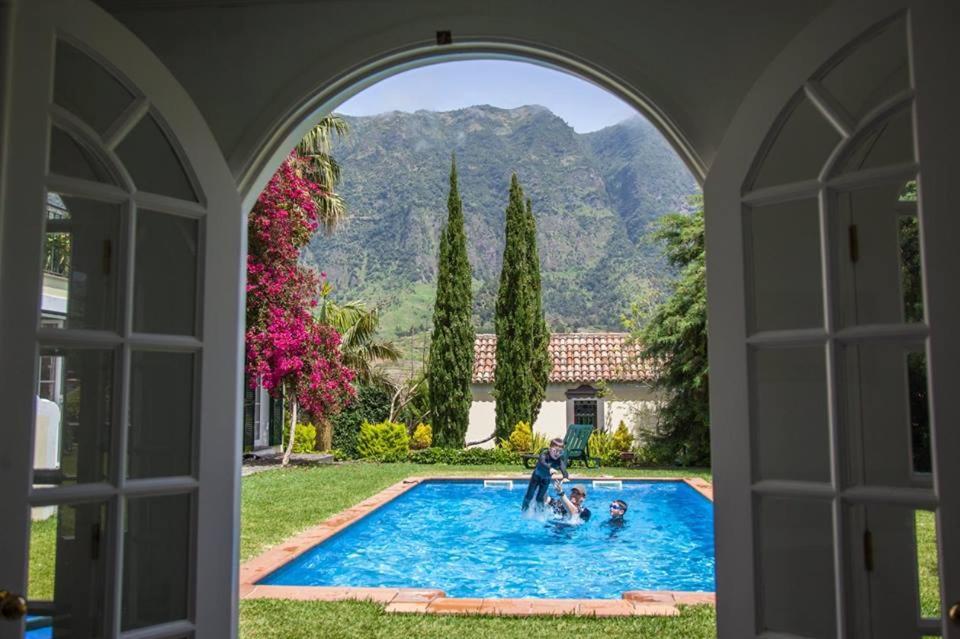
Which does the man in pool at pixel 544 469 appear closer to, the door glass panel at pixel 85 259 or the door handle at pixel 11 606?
the door glass panel at pixel 85 259

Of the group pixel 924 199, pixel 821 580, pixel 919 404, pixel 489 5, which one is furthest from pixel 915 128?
pixel 489 5

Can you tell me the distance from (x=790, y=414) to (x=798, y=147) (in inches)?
28.5

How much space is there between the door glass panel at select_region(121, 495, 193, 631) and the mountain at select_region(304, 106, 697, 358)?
30.8m

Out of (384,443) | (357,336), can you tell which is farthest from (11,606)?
(357,336)

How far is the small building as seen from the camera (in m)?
15.5

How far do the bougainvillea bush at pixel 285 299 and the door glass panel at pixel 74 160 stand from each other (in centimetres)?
934

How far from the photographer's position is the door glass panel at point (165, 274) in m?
2.20

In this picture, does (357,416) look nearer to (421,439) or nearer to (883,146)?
(421,439)

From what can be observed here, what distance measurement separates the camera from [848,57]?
1955mm

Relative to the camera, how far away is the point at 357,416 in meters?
15.7

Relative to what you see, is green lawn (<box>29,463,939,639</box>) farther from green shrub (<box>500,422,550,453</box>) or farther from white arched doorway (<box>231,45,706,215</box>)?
green shrub (<box>500,422,550,453</box>)

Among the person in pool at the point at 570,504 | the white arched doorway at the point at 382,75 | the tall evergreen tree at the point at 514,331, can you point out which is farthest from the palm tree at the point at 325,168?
the white arched doorway at the point at 382,75

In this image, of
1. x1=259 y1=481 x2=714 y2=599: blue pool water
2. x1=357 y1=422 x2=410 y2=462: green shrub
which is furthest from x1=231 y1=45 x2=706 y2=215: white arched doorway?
x1=357 y1=422 x2=410 y2=462: green shrub

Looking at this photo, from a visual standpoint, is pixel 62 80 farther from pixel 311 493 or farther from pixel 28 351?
pixel 311 493
